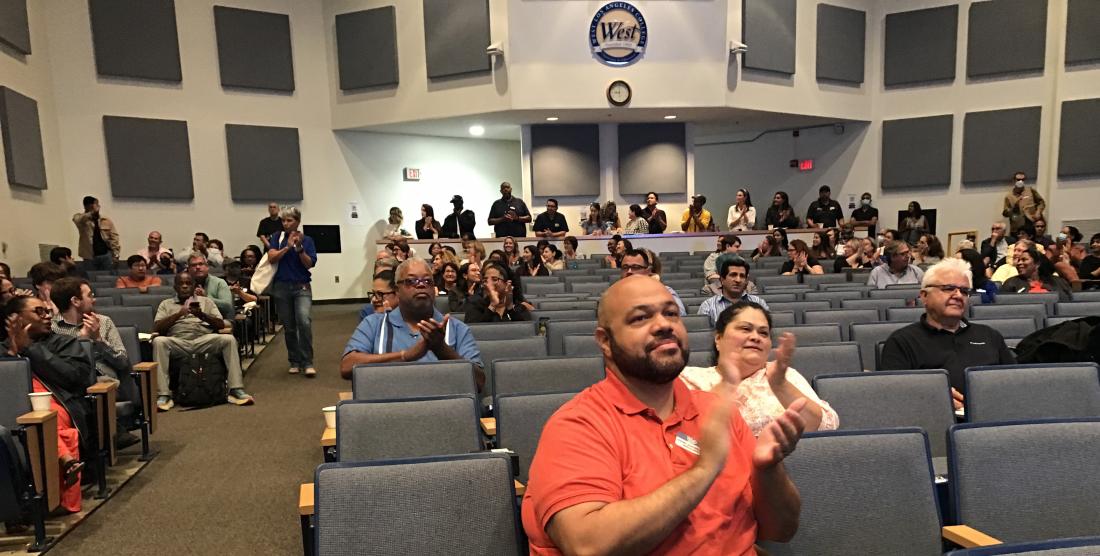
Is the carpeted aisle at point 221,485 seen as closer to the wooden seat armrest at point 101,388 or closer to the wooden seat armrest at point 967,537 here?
the wooden seat armrest at point 101,388

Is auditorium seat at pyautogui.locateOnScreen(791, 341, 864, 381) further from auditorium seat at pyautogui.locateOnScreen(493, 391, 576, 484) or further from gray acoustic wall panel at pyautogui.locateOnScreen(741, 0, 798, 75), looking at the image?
gray acoustic wall panel at pyautogui.locateOnScreen(741, 0, 798, 75)

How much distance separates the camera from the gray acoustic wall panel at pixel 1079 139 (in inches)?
417

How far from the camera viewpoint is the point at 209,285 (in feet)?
18.1

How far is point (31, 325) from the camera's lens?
9.94 ft

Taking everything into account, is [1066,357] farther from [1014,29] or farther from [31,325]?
[1014,29]

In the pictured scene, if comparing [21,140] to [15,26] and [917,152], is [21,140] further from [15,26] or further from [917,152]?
[917,152]

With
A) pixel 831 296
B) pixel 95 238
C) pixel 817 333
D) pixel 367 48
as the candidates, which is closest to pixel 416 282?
pixel 817 333

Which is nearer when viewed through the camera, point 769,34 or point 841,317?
point 841,317

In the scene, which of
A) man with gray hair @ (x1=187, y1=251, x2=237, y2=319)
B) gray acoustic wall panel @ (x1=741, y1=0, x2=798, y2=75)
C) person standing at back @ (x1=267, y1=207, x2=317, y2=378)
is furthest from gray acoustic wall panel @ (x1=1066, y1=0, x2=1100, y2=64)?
man with gray hair @ (x1=187, y1=251, x2=237, y2=319)

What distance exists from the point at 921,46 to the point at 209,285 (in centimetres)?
1304

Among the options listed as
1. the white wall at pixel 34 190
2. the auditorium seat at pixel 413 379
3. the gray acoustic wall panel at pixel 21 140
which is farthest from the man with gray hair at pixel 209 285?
the gray acoustic wall panel at pixel 21 140

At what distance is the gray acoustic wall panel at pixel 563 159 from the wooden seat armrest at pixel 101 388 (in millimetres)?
9236

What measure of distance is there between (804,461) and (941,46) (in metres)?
13.1

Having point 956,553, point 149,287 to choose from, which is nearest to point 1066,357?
point 956,553
